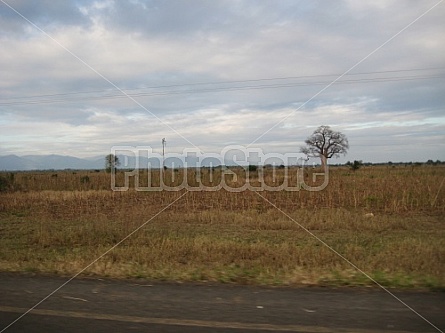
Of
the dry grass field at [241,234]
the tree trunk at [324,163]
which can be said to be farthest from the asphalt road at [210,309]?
the tree trunk at [324,163]

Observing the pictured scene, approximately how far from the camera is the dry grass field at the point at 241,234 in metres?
6.76

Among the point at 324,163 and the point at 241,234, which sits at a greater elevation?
the point at 324,163

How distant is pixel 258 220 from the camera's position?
15.2 meters

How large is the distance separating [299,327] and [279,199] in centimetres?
1721

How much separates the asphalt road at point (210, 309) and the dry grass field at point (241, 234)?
0.68 m

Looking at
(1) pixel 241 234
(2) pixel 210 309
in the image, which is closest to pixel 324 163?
(1) pixel 241 234

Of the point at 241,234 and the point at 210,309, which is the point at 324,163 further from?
the point at 210,309

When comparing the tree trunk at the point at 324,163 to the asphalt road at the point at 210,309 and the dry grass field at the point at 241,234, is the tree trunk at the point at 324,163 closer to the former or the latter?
the dry grass field at the point at 241,234

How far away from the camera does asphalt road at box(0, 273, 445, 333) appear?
13.3 ft

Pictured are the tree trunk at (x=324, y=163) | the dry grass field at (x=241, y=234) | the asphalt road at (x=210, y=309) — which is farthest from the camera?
the tree trunk at (x=324, y=163)

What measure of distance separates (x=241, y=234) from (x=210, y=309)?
28.6 feet

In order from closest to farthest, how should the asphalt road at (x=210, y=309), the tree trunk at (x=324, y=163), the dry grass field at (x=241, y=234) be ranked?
1. the asphalt road at (x=210, y=309)
2. the dry grass field at (x=241, y=234)
3. the tree trunk at (x=324, y=163)

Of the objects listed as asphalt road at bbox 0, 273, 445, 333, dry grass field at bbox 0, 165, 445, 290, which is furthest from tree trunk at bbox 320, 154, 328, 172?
asphalt road at bbox 0, 273, 445, 333

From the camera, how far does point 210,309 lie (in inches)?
181
